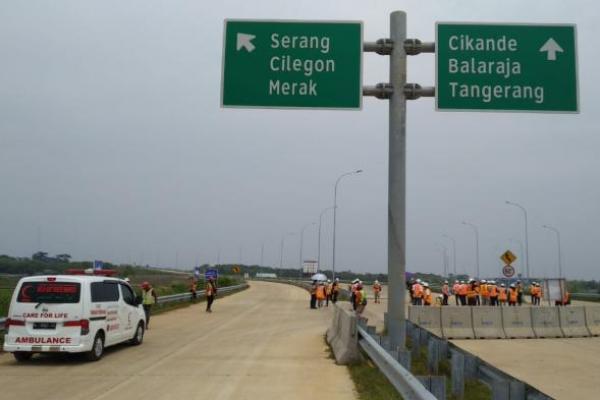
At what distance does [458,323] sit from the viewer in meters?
22.7

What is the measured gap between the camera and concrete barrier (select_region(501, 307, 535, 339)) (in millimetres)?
22906

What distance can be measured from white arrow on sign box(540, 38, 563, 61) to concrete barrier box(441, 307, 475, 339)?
568 inches

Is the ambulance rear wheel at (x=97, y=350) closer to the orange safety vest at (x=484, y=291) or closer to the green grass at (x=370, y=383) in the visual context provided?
the green grass at (x=370, y=383)

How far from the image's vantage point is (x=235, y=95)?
9.82m

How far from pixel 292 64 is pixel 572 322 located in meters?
19.0

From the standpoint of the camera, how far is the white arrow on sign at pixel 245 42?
9.92 meters

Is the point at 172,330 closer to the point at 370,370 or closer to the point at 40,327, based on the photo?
the point at 40,327

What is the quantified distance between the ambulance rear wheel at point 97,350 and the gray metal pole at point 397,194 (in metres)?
7.11

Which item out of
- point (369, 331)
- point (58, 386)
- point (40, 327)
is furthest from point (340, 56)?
point (40, 327)

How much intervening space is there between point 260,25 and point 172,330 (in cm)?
1384

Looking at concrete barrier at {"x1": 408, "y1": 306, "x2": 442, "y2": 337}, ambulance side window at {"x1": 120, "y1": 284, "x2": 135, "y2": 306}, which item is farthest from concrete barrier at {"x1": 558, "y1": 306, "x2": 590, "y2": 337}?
ambulance side window at {"x1": 120, "y1": 284, "x2": 135, "y2": 306}

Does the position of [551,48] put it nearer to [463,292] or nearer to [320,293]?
[463,292]

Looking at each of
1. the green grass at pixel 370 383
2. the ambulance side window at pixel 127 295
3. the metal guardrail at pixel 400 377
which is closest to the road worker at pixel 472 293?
the ambulance side window at pixel 127 295

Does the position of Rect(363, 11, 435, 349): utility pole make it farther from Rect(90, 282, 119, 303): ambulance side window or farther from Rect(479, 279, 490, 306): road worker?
Rect(479, 279, 490, 306): road worker
